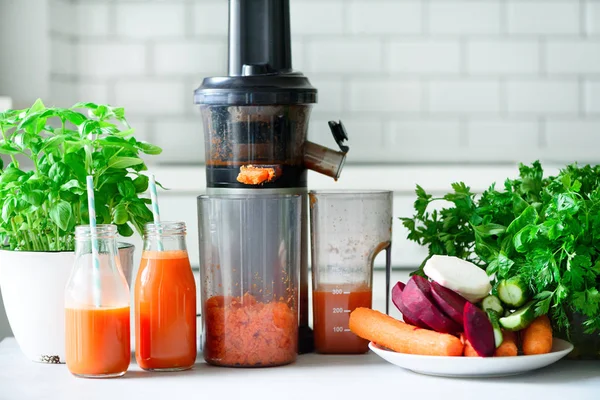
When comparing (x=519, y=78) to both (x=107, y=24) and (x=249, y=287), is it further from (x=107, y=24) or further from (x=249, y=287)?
(x=249, y=287)

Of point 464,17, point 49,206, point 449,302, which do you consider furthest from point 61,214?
point 464,17

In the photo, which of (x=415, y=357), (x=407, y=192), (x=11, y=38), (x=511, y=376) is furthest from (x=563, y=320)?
(x=11, y=38)

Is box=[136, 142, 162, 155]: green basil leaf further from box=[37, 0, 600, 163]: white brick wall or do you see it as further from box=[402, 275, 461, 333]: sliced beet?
box=[37, 0, 600, 163]: white brick wall

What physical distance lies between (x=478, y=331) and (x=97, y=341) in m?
0.45

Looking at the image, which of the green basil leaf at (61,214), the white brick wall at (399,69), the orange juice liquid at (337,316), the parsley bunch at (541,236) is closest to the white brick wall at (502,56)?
the white brick wall at (399,69)

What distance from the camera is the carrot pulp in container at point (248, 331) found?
107 centimetres

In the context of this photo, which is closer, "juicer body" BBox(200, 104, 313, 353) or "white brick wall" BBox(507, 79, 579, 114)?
"juicer body" BBox(200, 104, 313, 353)

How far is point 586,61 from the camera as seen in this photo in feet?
8.17

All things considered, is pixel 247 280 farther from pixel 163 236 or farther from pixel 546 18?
pixel 546 18

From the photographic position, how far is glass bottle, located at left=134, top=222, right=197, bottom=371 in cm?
104

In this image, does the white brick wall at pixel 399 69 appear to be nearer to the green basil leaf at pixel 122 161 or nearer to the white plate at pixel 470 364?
the green basil leaf at pixel 122 161

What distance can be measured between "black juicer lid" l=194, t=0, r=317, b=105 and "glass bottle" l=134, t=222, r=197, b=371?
0.67 feet

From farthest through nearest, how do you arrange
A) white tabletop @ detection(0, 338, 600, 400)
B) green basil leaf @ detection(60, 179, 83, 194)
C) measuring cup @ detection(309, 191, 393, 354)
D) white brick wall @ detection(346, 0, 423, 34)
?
white brick wall @ detection(346, 0, 423, 34)
measuring cup @ detection(309, 191, 393, 354)
green basil leaf @ detection(60, 179, 83, 194)
white tabletop @ detection(0, 338, 600, 400)

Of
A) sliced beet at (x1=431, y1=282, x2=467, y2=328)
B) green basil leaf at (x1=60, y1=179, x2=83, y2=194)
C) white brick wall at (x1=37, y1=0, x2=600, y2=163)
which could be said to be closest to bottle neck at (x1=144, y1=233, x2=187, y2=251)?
green basil leaf at (x1=60, y1=179, x2=83, y2=194)
